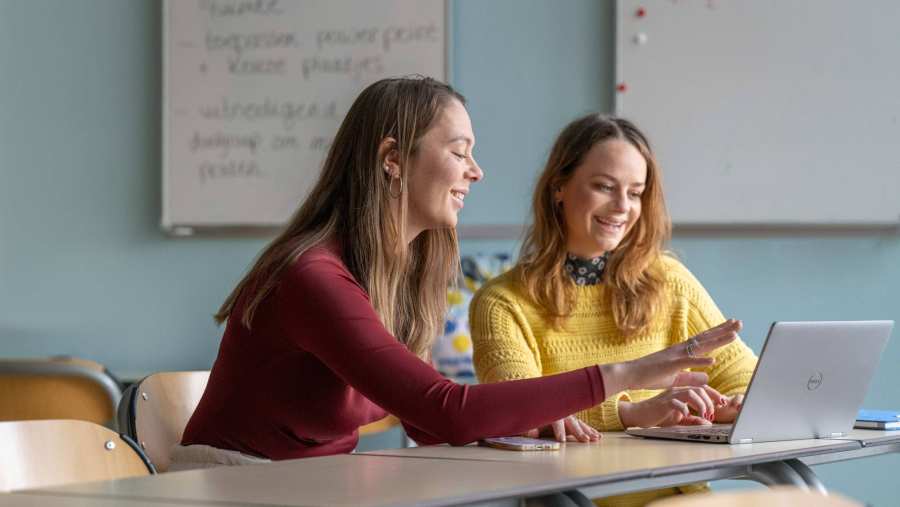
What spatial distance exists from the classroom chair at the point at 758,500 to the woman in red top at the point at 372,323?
22.2 inches

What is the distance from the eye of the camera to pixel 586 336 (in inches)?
86.2

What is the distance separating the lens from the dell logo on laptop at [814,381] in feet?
5.67

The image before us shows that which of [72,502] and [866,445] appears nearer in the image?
[72,502]

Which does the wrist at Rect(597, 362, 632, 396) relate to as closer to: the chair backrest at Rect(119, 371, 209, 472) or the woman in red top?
the woman in red top

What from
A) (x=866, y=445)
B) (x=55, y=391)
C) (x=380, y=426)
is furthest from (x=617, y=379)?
(x=380, y=426)

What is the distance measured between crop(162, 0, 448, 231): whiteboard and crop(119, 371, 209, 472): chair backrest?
5.23 ft

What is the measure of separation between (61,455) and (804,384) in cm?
104

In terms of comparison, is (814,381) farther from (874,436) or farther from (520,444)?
(520,444)

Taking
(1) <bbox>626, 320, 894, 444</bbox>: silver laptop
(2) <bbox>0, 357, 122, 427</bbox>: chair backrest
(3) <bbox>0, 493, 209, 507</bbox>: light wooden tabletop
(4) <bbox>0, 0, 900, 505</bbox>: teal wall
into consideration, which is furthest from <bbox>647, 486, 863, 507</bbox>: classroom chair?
(4) <bbox>0, 0, 900, 505</bbox>: teal wall

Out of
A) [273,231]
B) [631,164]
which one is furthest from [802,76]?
[273,231]

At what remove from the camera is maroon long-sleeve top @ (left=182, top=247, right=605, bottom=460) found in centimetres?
161

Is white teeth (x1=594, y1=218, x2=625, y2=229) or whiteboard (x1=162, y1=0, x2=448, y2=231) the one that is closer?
white teeth (x1=594, y1=218, x2=625, y2=229)

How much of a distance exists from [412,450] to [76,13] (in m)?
2.68

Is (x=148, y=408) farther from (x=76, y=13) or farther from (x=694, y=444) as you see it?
(x=76, y=13)
